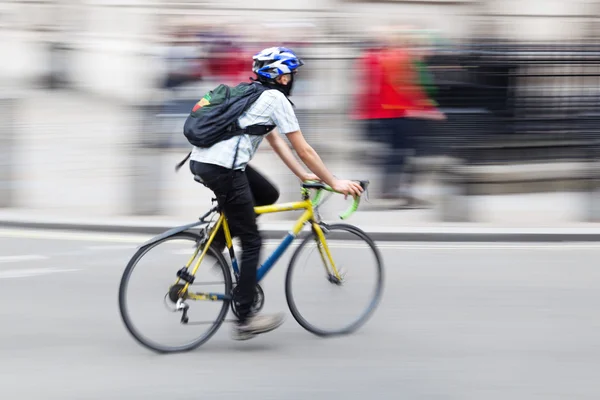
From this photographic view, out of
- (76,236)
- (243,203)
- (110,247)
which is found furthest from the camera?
(76,236)

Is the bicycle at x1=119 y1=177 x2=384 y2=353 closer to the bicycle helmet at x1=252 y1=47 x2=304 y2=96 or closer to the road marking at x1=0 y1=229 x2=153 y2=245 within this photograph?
the bicycle helmet at x1=252 y1=47 x2=304 y2=96

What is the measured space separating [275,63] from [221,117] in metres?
0.39

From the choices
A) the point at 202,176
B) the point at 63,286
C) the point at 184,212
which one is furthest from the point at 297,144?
the point at 184,212

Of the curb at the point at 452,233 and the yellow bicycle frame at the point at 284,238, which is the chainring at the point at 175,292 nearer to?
the yellow bicycle frame at the point at 284,238

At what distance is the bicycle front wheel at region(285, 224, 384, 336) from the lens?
5.41 metres

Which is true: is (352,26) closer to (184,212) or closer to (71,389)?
(184,212)

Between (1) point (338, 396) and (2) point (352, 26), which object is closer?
(1) point (338, 396)

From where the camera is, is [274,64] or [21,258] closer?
[274,64]

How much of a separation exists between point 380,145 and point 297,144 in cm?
448

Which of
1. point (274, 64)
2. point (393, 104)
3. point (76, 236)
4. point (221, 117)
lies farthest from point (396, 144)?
→ point (221, 117)

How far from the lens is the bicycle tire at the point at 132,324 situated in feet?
16.6

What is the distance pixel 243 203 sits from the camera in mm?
5035

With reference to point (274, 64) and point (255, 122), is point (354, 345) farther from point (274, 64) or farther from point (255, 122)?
point (274, 64)

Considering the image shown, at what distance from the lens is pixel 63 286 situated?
6570 mm
